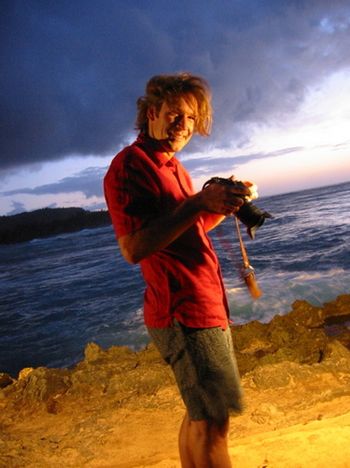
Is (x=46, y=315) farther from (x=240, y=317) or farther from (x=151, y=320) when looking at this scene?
(x=151, y=320)

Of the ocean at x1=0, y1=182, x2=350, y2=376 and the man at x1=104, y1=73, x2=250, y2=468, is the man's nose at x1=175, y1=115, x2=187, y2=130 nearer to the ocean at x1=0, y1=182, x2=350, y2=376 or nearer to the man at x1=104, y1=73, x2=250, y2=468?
the man at x1=104, y1=73, x2=250, y2=468

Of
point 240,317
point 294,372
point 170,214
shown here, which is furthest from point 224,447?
point 240,317

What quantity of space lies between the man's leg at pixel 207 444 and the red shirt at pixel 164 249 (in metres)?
0.44

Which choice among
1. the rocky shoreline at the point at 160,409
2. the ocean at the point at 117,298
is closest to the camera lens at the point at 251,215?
the rocky shoreline at the point at 160,409

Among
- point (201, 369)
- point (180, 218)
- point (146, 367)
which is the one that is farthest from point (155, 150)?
point (146, 367)

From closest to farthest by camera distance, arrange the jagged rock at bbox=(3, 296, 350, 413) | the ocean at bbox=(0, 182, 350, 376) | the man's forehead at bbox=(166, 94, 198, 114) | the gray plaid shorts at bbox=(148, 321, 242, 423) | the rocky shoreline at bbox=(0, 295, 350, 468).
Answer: the gray plaid shorts at bbox=(148, 321, 242, 423) < the man's forehead at bbox=(166, 94, 198, 114) < the rocky shoreline at bbox=(0, 295, 350, 468) < the jagged rock at bbox=(3, 296, 350, 413) < the ocean at bbox=(0, 182, 350, 376)

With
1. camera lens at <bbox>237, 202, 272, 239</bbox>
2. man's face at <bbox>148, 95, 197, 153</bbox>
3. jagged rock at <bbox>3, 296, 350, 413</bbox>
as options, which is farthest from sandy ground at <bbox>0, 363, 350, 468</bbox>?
man's face at <bbox>148, 95, 197, 153</bbox>

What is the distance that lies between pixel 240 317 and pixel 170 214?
7.00 m

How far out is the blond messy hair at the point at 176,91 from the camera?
66.7 inches

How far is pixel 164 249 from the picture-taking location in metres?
1.59

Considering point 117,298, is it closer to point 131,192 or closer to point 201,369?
point 201,369

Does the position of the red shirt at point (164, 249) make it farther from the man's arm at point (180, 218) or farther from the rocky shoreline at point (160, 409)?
the rocky shoreline at point (160, 409)

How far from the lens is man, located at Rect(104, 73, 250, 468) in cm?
147

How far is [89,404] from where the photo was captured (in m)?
4.06
